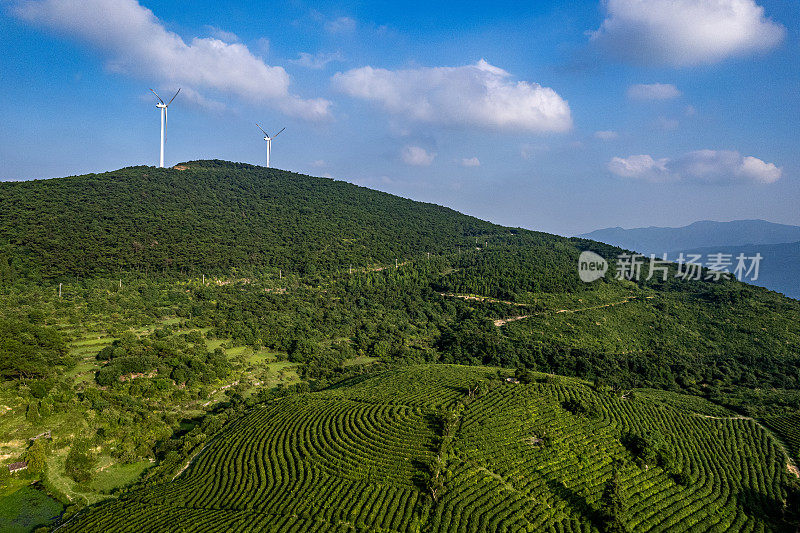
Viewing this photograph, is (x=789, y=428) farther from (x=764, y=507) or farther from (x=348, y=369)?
(x=348, y=369)

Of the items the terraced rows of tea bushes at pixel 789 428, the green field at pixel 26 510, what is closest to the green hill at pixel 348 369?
the terraced rows of tea bushes at pixel 789 428

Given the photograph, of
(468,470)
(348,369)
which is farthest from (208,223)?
(468,470)

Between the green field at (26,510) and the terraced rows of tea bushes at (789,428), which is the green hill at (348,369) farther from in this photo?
the green field at (26,510)

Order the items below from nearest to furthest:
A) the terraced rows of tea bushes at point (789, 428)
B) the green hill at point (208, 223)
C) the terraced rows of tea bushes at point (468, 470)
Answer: the terraced rows of tea bushes at point (468, 470)
the terraced rows of tea bushes at point (789, 428)
the green hill at point (208, 223)

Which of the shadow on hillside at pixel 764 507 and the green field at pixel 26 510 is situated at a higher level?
the shadow on hillside at pixel 764 507

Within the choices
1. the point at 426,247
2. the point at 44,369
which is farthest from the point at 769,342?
the point at 44,369

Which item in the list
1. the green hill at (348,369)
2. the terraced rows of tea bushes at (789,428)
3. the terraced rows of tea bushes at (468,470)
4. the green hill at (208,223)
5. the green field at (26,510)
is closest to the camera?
the terraced rows of tea bushes at (468,470)

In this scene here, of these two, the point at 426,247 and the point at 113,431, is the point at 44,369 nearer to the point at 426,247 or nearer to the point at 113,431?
the point at 113,431

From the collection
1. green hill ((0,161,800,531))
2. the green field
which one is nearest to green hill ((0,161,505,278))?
green hill ((0,161,800,531))
